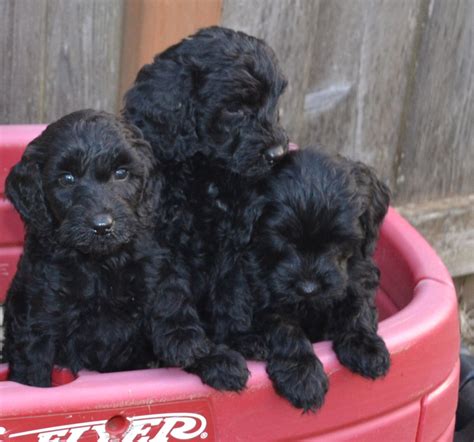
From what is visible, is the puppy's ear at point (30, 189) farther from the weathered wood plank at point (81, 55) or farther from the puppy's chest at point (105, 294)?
the weathered wood plank at point (81, 55)

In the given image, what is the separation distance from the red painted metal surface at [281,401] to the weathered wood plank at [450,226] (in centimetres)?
117

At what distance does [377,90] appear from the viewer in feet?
14.0

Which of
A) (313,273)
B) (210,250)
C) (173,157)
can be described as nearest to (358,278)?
(313,273)

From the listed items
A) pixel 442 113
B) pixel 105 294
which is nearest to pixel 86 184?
pixel 105 294

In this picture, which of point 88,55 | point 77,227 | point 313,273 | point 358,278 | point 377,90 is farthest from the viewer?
point 377,90

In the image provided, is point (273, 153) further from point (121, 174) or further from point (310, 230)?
point (121, 174)

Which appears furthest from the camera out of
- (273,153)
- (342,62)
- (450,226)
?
(450,226)

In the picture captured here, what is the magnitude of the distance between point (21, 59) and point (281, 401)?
180cm

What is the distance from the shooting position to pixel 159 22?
3768 millimetres

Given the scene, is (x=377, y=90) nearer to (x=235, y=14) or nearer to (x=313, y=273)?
(x=235, y=14)

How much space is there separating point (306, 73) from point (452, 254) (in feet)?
4.03

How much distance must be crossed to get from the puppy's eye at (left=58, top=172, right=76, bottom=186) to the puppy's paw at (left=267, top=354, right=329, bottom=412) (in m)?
0.72

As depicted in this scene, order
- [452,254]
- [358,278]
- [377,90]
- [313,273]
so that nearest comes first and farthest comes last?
[313,273] → [358,278] → [377,90] → [452,254]

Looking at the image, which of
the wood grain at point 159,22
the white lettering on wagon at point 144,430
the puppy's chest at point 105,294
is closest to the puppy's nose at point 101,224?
the puppy's chest at point 105,294
